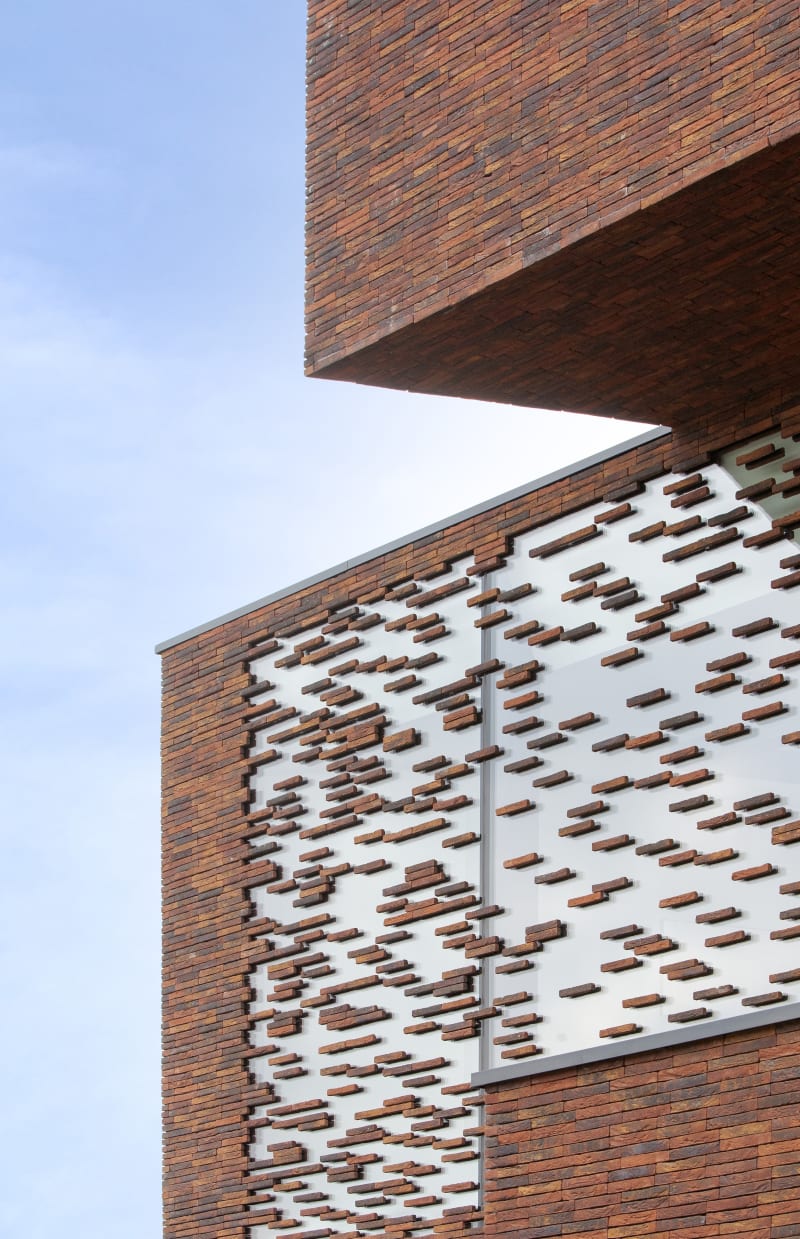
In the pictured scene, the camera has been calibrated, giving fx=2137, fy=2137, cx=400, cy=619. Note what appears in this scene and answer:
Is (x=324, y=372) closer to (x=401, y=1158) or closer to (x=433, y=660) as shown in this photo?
(x=433, y=660)

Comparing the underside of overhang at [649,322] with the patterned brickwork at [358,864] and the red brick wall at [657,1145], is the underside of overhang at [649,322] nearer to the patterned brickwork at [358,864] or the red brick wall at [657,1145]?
the patterned brickwork at [358,864]

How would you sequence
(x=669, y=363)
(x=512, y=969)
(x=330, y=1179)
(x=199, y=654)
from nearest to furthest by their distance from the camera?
(x=669, y=363), (x=512, y=969), (x=330, y=1179), (x=199, y=654)

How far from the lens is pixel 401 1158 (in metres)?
15.1

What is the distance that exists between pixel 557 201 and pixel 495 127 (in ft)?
2.70

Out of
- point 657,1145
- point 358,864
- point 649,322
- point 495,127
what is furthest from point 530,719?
point 495,127

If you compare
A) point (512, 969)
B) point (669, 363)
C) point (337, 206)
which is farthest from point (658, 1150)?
point (337, 206)

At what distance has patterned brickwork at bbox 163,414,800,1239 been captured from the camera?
48.1 ft

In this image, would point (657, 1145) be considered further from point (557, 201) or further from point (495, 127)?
point (495, 127)

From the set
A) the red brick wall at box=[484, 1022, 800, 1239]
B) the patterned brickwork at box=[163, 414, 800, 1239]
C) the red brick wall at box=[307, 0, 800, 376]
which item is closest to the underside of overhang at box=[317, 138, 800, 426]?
the red brick wall at box=[307, 0, 800, 376]

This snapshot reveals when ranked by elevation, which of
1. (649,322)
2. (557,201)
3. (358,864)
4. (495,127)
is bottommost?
(358,864)

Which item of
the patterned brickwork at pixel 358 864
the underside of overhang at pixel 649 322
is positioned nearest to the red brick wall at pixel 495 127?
the underside of overhang at pixel 649 322

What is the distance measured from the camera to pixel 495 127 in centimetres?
1256

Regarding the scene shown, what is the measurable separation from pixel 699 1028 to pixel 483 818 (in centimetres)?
368

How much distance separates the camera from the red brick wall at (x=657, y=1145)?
1120 cm
